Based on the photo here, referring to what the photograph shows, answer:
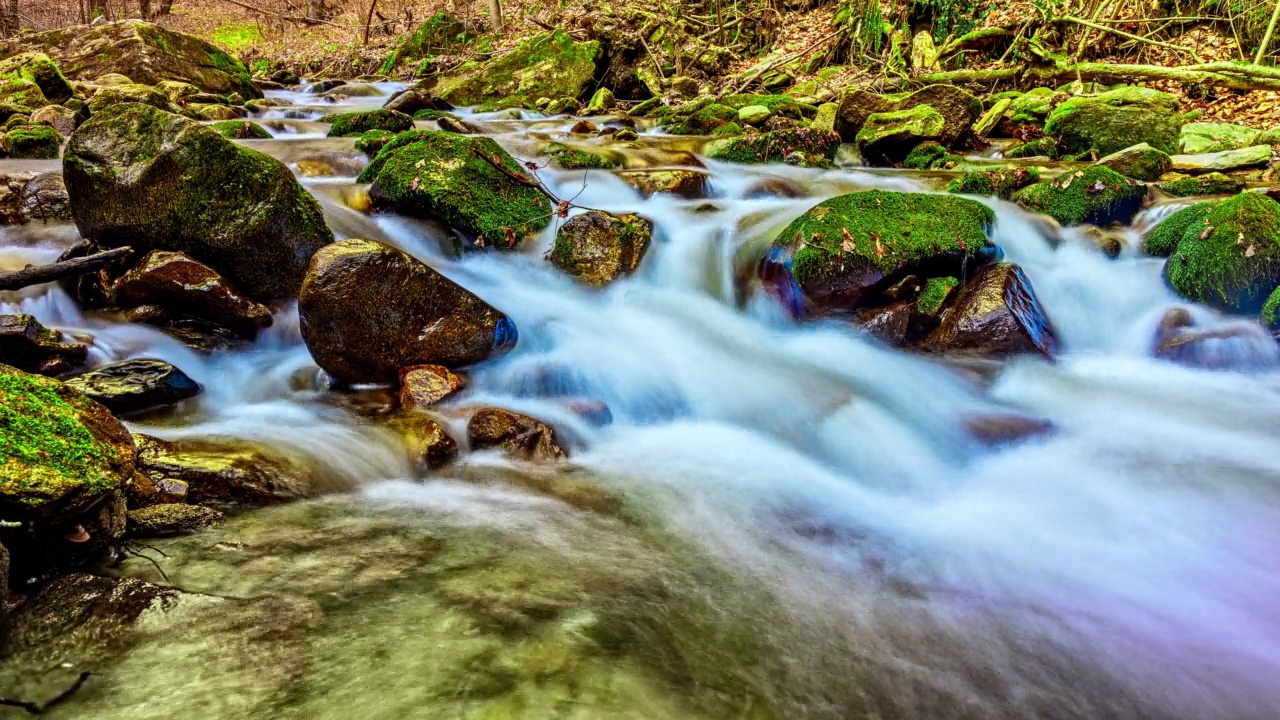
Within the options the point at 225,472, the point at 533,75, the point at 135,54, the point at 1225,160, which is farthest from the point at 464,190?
the point at 135,54

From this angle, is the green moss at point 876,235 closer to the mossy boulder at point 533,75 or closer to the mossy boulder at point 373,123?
the mossy boulder at point 373,123

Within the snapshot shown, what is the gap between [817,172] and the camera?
871 centimetres

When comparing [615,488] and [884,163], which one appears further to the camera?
[884,163]

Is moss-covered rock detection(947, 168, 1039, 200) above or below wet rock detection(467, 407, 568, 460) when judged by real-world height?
above

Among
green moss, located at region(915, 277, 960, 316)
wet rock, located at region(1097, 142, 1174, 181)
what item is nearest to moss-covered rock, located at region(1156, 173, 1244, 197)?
wet rock, located at region(1097, 142, 1174, 181)

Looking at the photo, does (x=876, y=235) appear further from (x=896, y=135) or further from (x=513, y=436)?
(x=896, y=135)

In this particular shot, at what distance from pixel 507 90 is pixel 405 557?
1478 centimetres

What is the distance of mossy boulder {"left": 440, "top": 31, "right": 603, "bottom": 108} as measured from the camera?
15086 millimetres

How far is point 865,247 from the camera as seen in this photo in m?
5.19

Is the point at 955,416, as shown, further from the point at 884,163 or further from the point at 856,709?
the point at 884,163

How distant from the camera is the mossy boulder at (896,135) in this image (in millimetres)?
9242

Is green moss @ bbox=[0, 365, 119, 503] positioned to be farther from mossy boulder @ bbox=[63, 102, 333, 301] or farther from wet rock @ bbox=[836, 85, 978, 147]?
wet rock @ bbox=[836, 85, 978, 147]

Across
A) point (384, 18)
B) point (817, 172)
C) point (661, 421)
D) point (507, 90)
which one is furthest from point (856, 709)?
point (384, 18)

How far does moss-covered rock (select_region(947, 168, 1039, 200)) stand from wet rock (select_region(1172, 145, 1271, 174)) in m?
2.01
